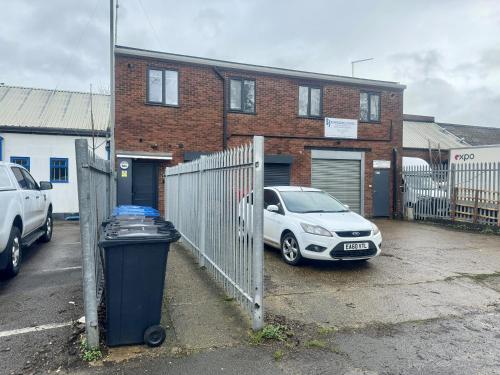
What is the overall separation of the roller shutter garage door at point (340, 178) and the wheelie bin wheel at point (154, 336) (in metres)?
12.6

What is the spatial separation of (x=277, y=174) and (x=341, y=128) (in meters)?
3.58

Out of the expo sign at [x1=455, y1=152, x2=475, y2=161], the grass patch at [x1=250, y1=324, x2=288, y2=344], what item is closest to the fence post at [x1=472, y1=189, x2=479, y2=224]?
the expo sign at [x1=455, y1=152, x2=475, y2=161]

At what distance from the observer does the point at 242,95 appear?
14734 millimetres

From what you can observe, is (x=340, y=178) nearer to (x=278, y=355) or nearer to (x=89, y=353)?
(x=278, y=355)

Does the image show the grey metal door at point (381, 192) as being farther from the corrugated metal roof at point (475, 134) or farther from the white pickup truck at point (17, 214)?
the corrugated metal roof at point (475, 134)

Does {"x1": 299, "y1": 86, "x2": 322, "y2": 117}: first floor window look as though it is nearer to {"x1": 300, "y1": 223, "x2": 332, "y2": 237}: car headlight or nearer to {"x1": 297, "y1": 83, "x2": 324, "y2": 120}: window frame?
{"x1": 297, "y1": 83, "x2": 324, "y2": 120}: window frame

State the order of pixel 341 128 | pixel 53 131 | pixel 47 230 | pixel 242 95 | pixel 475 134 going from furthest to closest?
pixel 475 134 < pixel 341 128 < pixel 53 131 < pixel 242 95 < pixel 47 230

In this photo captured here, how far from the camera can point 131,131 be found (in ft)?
43.4

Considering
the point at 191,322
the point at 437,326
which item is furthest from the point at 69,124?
the point at 437,326

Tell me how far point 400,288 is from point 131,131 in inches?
411

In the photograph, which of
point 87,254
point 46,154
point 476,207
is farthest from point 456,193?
point 46,154

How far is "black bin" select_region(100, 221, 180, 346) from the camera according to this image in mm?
3686

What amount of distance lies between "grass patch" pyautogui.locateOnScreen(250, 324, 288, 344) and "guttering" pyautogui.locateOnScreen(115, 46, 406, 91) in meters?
11.6

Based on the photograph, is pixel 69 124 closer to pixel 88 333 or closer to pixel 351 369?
pixel 88 333
